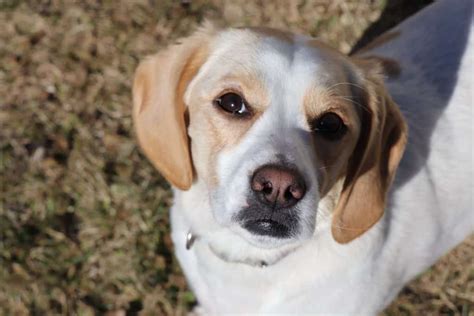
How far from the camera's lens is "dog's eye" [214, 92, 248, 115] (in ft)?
9.26

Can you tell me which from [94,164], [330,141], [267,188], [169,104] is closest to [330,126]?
[330,141]

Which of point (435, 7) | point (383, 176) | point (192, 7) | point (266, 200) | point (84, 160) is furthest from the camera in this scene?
point (192, 7)

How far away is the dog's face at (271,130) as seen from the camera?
8.79 feet

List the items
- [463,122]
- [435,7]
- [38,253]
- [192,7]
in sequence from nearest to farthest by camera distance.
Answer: [463,122] < [435,7] < [38,253] < [192,7]

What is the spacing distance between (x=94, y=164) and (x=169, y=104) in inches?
79.8

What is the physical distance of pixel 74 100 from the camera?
511 cm

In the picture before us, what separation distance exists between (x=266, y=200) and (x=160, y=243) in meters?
2.14

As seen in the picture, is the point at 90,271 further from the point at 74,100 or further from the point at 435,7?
the point at 435,7

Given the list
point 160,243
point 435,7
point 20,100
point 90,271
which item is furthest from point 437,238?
point 20,100

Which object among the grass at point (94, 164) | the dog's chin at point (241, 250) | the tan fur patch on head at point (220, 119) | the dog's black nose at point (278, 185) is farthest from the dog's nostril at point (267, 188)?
the grass at point (94, 164)

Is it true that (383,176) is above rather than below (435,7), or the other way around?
below

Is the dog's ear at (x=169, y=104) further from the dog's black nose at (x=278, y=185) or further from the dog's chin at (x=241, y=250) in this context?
the dog's black nose at (x=278, y=185)

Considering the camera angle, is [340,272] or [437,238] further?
[437,238]

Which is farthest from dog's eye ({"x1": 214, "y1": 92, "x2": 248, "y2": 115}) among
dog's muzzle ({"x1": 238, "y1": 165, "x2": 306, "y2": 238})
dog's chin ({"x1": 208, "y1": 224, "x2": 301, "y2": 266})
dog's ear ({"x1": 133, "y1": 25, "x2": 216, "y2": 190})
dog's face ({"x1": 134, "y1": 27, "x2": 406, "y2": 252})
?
dog's chin ({"x1": 208, "y1": 224, "x2": 301, "y2": 266})
